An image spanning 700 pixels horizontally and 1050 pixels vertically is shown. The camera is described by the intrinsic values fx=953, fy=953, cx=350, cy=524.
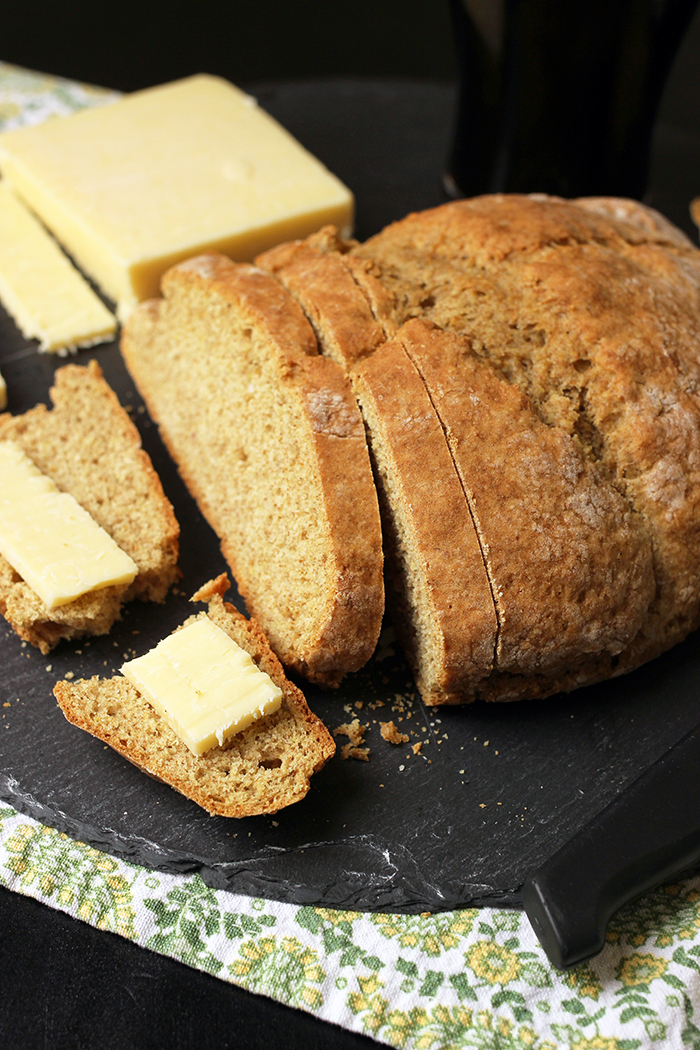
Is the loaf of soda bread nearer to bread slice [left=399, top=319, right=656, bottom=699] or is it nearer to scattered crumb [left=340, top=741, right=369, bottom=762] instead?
bread slice [left=399, top=319, right=656, bottom=699]

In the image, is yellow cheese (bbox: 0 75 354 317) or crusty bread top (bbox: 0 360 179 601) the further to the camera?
yellow cheese (bbox: 0 75 354 317)

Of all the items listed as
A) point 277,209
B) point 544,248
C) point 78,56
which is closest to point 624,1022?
point 544,248

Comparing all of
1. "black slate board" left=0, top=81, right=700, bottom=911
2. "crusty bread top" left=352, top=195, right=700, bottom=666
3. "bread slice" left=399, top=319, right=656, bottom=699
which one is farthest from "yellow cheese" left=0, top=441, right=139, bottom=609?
"crusty bread top" left=352, top=195, right=700, bottom=666

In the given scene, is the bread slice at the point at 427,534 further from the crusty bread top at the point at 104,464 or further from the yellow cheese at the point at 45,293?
the yellow cheese at the point at 45,293

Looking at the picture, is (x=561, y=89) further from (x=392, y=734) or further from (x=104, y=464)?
(x=392, y=734)

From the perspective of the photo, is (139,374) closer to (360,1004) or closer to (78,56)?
(360,1004)

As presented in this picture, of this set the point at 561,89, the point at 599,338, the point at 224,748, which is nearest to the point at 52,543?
the point at 224,748
